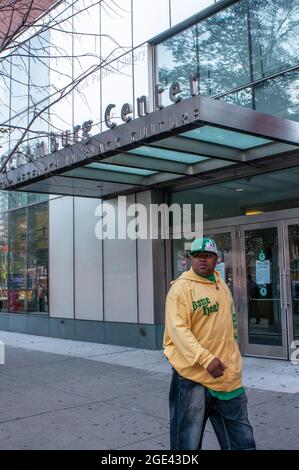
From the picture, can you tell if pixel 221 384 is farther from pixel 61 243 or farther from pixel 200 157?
pixel 61 243

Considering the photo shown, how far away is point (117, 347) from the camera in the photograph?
1176 cm

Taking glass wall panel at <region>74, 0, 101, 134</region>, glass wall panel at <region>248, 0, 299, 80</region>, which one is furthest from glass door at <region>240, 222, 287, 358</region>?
glass wall panel at <region>74, 0, 101, 134</region>

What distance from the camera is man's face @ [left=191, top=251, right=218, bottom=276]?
3660mm

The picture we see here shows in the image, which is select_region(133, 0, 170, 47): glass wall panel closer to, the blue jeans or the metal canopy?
the metal canopy

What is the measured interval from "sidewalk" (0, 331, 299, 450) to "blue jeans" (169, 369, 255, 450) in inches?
56.9

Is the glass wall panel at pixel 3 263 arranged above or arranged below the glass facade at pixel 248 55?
below

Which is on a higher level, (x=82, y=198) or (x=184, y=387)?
(x=82, y=198)

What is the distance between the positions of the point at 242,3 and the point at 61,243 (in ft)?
24.7

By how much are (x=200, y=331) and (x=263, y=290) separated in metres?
6.11

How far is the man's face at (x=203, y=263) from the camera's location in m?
3.66

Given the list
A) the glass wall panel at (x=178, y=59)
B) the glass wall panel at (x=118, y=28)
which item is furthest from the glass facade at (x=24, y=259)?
the glass wall panel at (x=178, y=59)

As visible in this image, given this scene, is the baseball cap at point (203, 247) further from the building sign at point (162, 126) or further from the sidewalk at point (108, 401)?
the building sign at point (162, 126)

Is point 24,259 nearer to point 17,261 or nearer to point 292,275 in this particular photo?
point 17,261

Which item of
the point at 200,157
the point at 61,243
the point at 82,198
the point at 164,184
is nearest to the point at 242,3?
the point at 200,157
